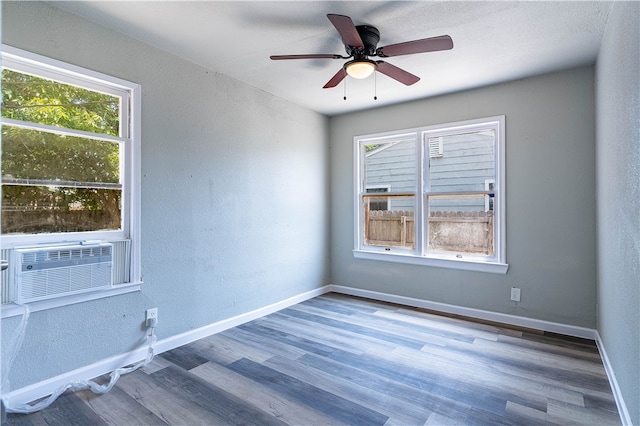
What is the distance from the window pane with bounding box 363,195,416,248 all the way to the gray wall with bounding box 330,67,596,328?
0.50 m

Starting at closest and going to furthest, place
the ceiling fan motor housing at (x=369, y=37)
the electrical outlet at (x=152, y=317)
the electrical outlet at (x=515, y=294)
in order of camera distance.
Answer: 1. the ceiling fan motor housing at (x=369, y=37)
2. the electrical outlet at (x=152, y=317)
3. the electrical outlet at (x=515, y=294)

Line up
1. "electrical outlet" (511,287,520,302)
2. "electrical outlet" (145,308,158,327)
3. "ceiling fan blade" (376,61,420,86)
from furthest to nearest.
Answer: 1. "electrical outlet" (511,287,520,302)
2. "electrical outlet" (145,308,158,327)
3. "ceiling fan blade" (376,61,420,86)

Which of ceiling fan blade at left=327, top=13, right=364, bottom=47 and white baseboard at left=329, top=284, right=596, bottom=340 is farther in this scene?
white baseboard at left=329, top=284, right=596, bottom=340

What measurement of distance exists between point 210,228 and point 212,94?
1.25 metres

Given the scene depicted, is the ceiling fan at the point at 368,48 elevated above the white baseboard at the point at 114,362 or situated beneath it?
elevated above

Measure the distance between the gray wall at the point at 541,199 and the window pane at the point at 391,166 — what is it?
0.37 meters

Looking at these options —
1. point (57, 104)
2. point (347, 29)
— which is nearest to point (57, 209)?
point (57, 104)

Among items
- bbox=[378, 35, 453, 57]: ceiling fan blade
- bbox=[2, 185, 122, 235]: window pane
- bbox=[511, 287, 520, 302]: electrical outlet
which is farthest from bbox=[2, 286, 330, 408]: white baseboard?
bbox=[378, 35, 453, 57]: ceiling fan blade

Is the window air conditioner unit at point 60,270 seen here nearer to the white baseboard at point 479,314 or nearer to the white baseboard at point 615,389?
the white baseboard at point 479,314

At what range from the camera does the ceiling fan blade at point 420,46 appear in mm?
2307

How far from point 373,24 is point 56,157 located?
7.83ft

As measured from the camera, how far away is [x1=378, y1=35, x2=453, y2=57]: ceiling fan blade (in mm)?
2307

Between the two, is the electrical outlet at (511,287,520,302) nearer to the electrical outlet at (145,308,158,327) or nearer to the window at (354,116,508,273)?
the window at (354,116,508,273)

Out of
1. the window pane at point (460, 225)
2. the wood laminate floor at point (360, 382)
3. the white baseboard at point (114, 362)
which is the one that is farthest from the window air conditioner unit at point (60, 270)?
the window pane at point (460, 225)
